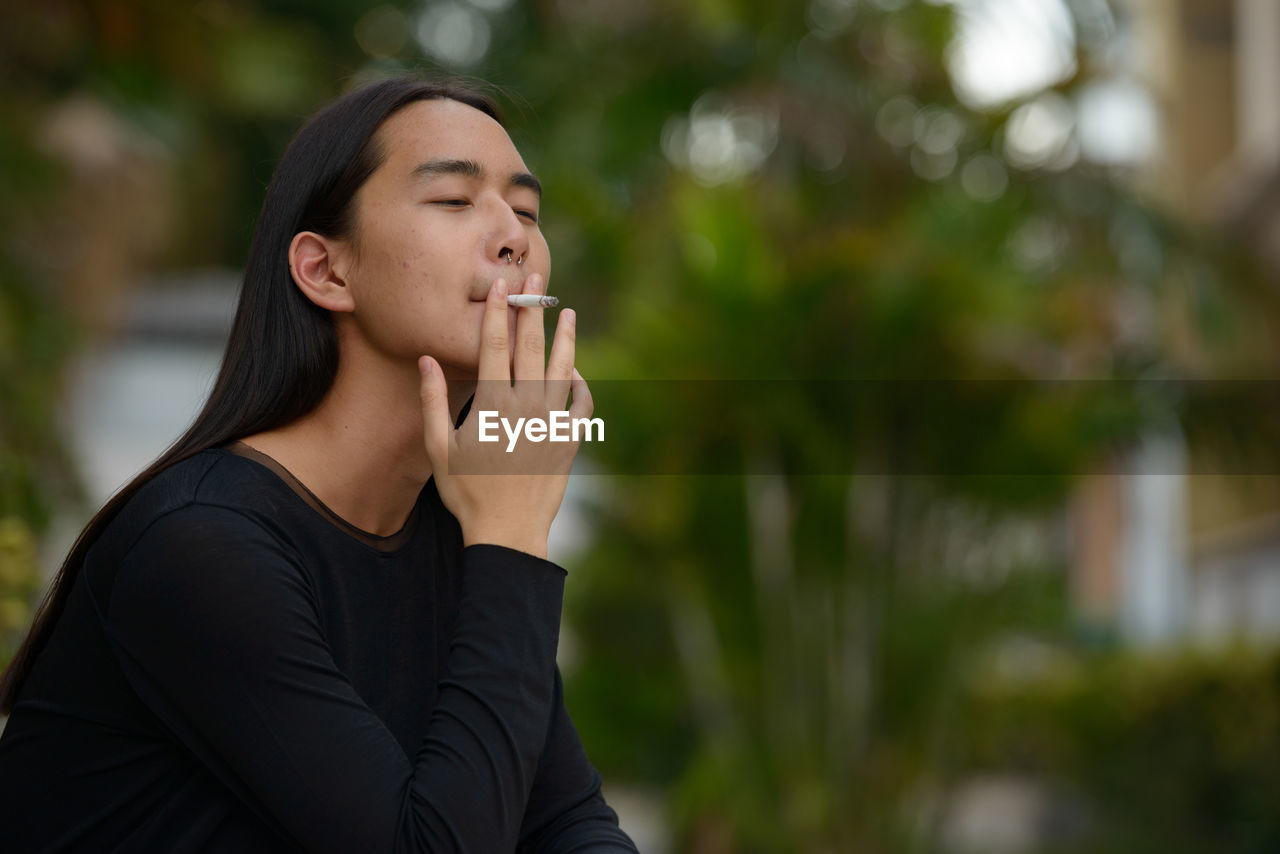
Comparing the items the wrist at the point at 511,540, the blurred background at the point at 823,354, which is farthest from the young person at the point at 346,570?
the blurred background at the point at 823,354

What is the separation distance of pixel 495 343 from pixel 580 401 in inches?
4.4

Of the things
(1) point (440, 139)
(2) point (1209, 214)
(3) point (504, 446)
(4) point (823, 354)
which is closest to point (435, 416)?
(3) point (504, 446)

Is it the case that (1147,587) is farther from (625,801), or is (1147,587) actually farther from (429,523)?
(429,523)

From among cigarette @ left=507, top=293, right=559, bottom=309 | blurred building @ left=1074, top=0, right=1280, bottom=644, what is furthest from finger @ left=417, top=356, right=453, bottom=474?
blurred building @ left=1074, top=0, right=1280, bottom=644

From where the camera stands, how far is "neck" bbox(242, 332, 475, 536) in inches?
60.5

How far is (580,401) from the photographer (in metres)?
1.49

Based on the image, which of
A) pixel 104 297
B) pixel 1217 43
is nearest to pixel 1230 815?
pixel 104 297

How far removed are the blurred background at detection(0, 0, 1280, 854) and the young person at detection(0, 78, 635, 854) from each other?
3.26 m

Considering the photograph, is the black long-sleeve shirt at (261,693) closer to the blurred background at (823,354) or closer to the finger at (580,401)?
the finger at (580,401)

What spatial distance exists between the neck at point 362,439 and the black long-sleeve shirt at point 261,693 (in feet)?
0.14

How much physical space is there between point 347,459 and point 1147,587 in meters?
19.2

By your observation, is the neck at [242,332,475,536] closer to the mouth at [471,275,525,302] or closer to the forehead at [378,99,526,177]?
the mouth at [471,275,525,302]

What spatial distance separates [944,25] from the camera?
8000 mm

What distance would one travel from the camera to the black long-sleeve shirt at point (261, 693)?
4.17 ft
